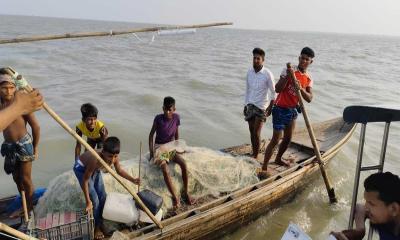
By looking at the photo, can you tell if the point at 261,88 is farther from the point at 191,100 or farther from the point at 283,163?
the point at 191,100

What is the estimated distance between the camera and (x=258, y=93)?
5.94 meters

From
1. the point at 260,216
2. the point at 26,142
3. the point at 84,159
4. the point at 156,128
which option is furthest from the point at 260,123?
the point at 26,142

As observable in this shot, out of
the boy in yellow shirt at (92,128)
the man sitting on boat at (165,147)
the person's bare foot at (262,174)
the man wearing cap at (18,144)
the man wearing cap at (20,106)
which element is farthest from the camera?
the person's bare foot at (262,174)

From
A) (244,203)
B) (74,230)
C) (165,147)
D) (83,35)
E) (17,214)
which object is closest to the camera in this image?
(83,35)

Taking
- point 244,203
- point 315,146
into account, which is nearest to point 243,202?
point 244,203

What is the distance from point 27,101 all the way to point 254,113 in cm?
442

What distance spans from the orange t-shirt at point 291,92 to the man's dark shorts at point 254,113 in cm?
34

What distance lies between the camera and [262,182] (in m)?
5.62

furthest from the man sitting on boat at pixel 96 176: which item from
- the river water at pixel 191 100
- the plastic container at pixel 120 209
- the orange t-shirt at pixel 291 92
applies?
the orange t-shirt at pixel 291 92

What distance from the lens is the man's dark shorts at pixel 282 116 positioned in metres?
5.80

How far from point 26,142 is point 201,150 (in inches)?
99.5

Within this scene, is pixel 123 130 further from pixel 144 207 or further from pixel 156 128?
pixel 144 207

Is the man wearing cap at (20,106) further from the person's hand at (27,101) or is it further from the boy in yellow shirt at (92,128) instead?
the boy in yellow shirt at (92,128)

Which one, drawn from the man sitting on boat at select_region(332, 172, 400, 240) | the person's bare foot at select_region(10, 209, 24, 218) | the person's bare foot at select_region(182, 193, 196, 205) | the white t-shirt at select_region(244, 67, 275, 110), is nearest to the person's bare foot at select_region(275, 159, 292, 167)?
the white t-shirt at select_region(244, 67, 275, 110)
